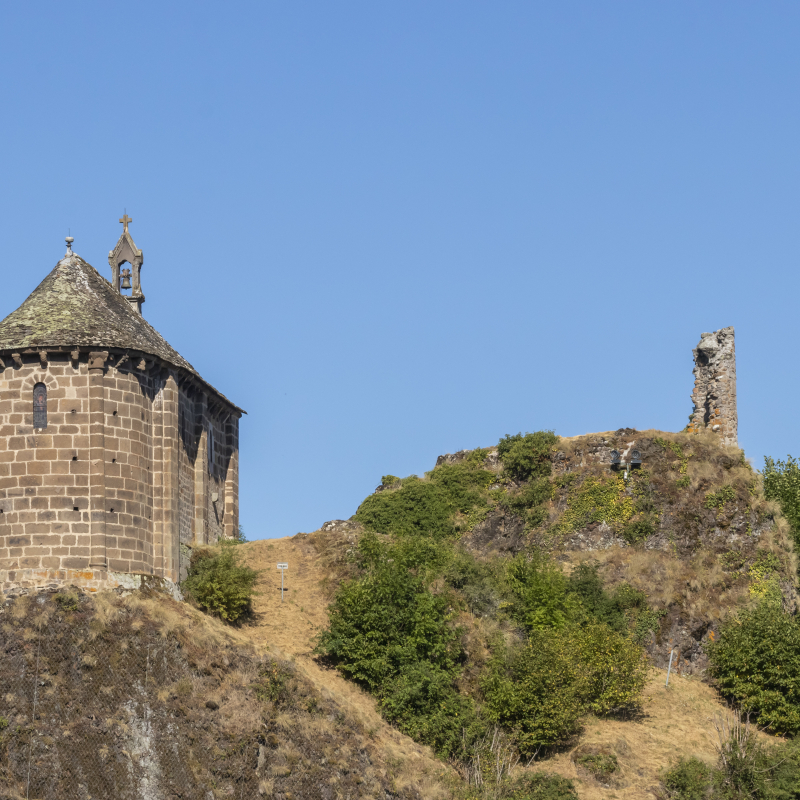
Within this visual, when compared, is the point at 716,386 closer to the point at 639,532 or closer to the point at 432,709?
the point at 639,532

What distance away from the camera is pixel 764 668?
2039 inches

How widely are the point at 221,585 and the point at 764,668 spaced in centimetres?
1793

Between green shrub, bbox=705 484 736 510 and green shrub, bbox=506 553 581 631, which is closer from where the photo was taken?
green shrub, bbox=506 553 581 631

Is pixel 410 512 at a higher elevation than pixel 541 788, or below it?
higher

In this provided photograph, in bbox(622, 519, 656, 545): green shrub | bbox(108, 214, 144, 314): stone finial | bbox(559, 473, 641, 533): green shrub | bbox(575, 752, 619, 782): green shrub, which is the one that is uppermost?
bbox(108, 214, 144, 314): stone finial

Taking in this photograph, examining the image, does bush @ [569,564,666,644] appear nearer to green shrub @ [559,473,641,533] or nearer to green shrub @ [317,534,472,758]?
green shrub @ [559,473,641,533]

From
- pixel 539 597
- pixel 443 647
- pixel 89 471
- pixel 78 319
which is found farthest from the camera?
pixel 539 597

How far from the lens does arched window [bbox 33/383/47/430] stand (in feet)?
161

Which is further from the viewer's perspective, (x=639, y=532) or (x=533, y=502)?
(x=533, y=502)

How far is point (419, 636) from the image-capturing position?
49188mm

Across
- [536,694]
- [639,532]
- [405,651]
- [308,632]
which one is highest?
[639,532]

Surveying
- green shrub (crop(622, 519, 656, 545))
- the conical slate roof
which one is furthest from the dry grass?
the conical slate roof

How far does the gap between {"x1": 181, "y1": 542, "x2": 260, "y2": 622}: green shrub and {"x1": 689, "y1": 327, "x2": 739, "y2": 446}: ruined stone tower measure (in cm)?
2128

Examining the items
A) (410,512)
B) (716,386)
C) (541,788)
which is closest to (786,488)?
(716,386)
